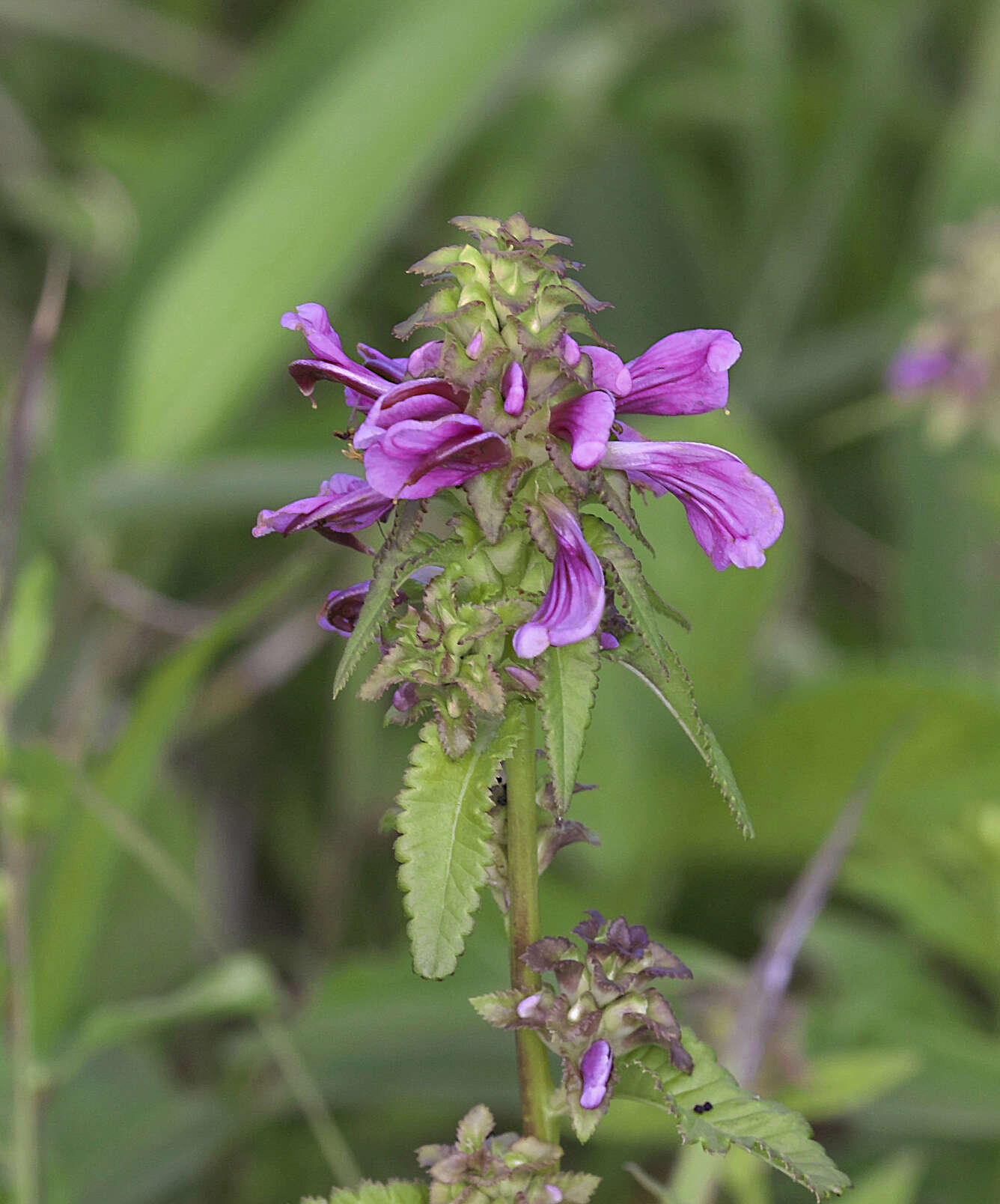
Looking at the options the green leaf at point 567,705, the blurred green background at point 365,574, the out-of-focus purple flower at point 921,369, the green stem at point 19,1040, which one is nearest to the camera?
the green leaf at point 567,705

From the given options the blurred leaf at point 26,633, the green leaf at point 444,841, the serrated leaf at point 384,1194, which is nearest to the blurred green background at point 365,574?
the blurred leaf at point 26,633

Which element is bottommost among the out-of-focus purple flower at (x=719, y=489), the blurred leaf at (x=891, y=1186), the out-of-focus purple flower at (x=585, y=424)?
the blurred leaf at (x=891, y=1186)

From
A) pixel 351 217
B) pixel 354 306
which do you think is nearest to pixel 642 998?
pixel 351 217

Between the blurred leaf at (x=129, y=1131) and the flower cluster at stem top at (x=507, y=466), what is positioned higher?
the flower cluster at stem top at (x=507, y=466)

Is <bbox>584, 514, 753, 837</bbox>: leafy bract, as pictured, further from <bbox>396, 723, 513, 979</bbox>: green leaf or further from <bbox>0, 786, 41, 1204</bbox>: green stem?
<bbox>0, 786, 41, 1204</bbox>: green stem

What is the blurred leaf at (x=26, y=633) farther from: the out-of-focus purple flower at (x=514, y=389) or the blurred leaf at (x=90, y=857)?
the out-of-focus purple flower at (x=514, y=389)

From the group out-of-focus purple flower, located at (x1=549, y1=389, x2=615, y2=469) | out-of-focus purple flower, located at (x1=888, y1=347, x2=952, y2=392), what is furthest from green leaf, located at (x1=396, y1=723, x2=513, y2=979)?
out-of-focus purple flower, located at (x1=888, y1=347, x2=952, y2=392)

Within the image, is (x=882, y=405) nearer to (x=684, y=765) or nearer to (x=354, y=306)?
(x=684, y=765)
